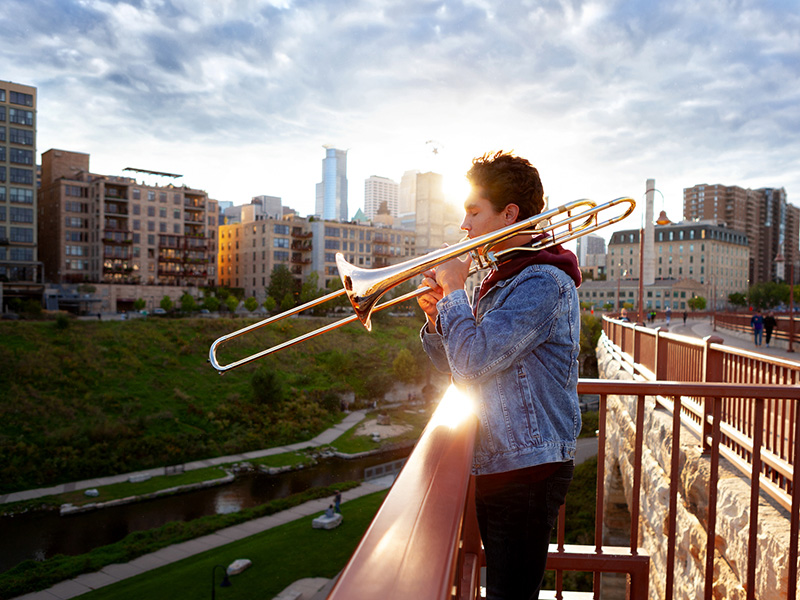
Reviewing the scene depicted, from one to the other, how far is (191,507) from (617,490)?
865 inches

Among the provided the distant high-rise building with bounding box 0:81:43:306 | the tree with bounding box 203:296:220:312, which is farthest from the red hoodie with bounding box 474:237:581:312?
the distant high-rise building with bounding box 0:81:43:306

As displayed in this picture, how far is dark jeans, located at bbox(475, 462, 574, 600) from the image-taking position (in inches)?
74.2

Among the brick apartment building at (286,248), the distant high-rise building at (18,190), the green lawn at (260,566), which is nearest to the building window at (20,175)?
the distant high-rise building at (18,190)

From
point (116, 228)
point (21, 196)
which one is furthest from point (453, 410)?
point (116, 228)

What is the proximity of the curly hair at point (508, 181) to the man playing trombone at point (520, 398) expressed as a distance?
244 mm

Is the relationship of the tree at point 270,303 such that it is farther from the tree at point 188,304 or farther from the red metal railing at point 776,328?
the red metal railing at point 776,328

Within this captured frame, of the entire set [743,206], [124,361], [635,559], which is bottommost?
[124,361]

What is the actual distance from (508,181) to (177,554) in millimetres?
25137

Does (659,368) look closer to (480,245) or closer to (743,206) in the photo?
(480,245)

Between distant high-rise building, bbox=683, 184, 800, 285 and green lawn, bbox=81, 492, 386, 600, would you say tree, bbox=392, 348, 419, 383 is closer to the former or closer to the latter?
green lawn, bbox=81, 492, 386, 600

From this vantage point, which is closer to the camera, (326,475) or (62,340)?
(326,475)

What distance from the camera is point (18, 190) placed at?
59.4m

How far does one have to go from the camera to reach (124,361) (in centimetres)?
4419

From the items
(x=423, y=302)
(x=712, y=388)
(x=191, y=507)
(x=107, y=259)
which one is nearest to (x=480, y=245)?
(x=423, y=302)
